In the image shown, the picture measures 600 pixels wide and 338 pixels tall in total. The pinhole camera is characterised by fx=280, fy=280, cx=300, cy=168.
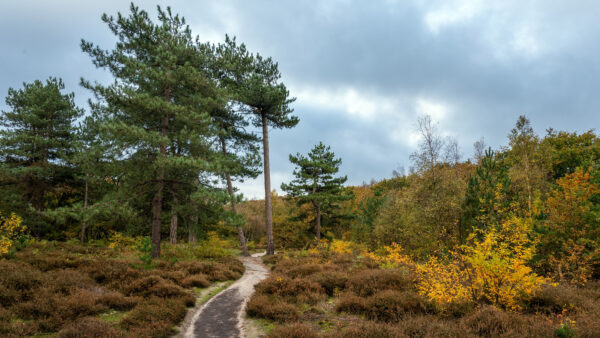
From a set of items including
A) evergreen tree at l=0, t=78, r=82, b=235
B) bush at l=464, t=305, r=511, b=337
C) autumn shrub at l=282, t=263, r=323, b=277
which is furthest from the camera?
evergreen tree at l=0, t=78, r=82, b=235

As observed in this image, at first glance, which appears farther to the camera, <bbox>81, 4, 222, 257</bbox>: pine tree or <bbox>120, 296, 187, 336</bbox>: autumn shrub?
<bbox>81, 4, 222, 257</bbox>: pine tree

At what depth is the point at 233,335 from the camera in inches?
249

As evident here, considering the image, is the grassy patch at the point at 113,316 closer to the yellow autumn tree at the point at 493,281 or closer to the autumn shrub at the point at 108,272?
the autumn shrub at the point at 108,272

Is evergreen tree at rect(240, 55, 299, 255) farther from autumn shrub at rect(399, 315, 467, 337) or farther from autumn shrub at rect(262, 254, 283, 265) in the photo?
autumn shrub at rect(399, 315, 467, 337)

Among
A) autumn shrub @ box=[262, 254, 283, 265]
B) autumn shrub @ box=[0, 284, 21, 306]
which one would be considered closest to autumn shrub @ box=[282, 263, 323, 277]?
autumn shrub @ box=[262, 254, 283, 265]

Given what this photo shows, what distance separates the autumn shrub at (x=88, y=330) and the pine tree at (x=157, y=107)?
22.6 feet

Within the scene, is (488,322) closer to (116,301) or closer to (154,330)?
(154,330)

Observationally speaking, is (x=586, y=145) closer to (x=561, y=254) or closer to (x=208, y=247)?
(x=561, y=254)

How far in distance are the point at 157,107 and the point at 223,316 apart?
9.51 m

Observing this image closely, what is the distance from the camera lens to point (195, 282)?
10.6 metres

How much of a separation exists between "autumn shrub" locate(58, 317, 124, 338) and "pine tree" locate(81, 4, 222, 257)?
22.6 ft

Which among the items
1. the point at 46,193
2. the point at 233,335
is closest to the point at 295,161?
the point at 46,193

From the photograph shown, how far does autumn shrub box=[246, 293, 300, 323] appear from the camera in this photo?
701 cm

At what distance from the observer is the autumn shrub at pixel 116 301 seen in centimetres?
742
